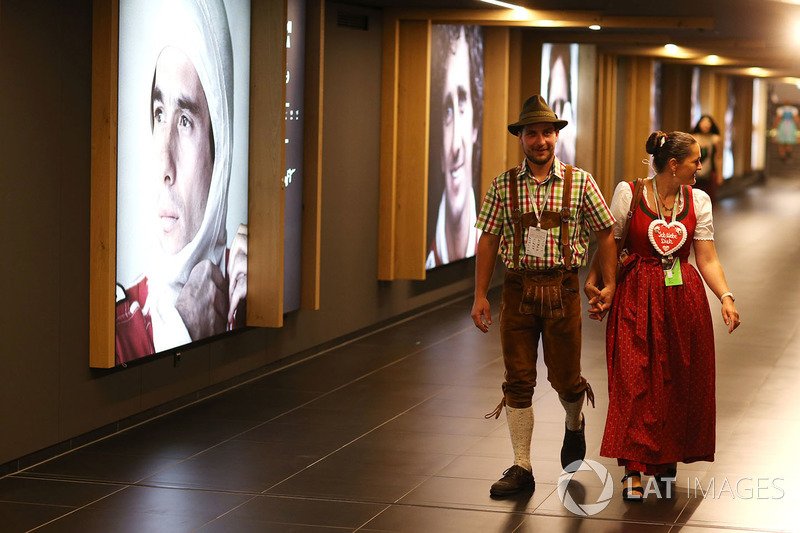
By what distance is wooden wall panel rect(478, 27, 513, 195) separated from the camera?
12.8 m

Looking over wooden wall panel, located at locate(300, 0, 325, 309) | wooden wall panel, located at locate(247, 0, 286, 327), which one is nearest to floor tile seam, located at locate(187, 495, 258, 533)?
wooden wall panel, located at locate(247, 0, 286, 327)

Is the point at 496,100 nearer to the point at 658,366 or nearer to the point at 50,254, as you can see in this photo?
the point at 50,254

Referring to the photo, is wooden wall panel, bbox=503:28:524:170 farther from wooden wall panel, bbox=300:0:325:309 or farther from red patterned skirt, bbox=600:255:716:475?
red patterned skirt, bbox=600:255:716:475

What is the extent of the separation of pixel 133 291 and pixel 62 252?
0.65 meters

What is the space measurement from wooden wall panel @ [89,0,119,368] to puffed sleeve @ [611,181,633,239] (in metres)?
2.58

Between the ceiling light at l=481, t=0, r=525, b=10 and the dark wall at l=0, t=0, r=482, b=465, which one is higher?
the ceiling light at l=481, t=0, r=525, b=10

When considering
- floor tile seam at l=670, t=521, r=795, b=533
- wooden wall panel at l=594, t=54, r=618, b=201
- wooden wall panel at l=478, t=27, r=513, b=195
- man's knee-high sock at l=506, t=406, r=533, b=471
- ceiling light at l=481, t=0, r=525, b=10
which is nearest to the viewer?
floor tile seam at l=670, t=521, r=795, b=533

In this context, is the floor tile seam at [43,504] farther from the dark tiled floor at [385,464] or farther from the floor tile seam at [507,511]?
the floor tile seam at [507,511]

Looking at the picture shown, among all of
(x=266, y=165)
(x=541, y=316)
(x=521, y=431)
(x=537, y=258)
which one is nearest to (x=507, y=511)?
(x=521, y=431)

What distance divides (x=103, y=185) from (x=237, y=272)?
1.92 meters

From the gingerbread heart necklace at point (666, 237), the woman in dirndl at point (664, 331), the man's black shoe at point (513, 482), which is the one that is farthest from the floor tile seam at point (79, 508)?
the gingerbread heart necklace at point (666, 237)

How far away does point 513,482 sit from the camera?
220 inches

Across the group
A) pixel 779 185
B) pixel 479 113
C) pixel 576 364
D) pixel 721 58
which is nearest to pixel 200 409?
pixel 576 364

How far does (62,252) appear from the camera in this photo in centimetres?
631
